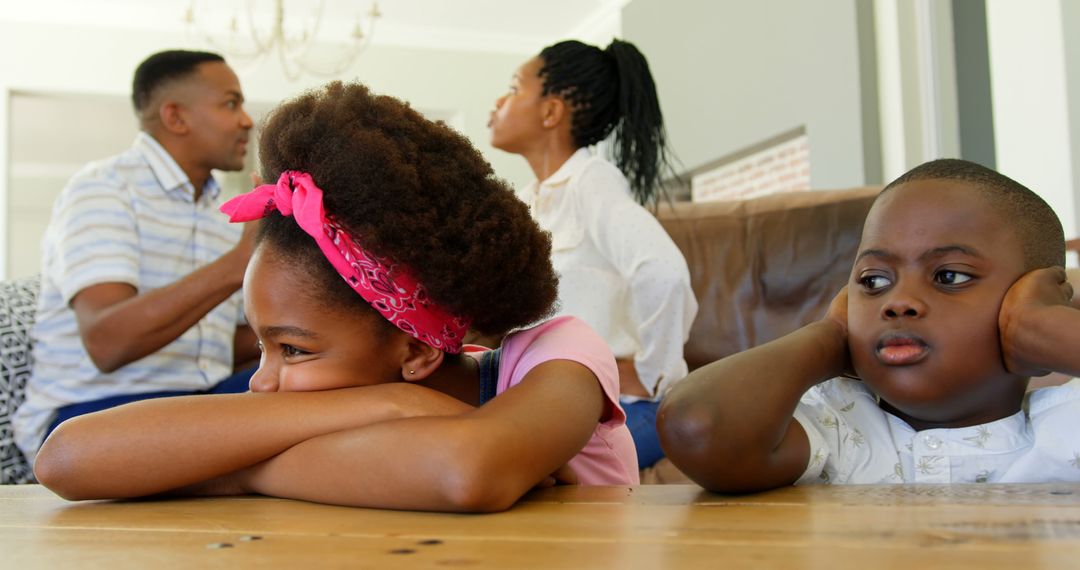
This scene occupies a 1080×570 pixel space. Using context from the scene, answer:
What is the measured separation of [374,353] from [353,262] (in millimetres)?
97

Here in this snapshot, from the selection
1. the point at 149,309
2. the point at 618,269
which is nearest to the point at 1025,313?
the point at 618,269

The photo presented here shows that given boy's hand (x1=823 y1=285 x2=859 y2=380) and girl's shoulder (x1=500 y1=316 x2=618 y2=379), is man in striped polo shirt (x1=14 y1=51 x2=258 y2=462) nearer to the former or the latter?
girl's shoulder (x1=500 y1=316 x2=618 y2=379)

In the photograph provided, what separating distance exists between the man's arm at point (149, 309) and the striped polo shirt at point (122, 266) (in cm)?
7

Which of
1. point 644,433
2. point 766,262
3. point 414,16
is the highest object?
point 414,16

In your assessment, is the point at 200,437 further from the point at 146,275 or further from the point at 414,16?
the point at 414,16

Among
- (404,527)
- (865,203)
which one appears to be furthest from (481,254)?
(865,203)

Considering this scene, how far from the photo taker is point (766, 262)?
2.32m

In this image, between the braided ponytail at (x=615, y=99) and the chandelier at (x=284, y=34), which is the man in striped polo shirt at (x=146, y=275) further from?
the chandelier at (x=284, y=34)

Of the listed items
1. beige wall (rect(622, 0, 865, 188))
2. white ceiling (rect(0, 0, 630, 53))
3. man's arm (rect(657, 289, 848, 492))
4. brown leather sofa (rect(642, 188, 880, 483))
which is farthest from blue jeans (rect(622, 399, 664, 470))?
white ceiling (rect(0, 0, 630, 53))

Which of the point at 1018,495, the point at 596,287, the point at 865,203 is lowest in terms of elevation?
A: the point at 1018,495

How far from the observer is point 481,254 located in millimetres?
929

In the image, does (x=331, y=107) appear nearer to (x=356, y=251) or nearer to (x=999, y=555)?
(x=356, y=251)

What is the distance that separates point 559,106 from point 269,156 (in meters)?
1.50

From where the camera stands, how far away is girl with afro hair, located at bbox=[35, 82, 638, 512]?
2.57 ft
